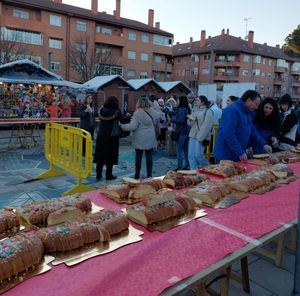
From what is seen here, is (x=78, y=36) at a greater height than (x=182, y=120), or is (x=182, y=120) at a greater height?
(x=78, y=36)

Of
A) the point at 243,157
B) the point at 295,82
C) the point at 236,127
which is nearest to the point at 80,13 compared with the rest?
the point at 236,127

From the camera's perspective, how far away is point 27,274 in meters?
1.50

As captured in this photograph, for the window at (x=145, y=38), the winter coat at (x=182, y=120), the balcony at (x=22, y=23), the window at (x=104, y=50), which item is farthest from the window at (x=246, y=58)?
the winter coat at (x=182, y=120)

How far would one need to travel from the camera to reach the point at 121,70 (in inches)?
1743

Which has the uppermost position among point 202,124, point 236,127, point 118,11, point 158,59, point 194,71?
point 118,11

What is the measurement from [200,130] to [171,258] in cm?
502

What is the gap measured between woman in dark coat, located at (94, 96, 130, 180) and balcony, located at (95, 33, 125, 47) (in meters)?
37.1

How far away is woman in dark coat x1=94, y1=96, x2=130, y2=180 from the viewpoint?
255 inches

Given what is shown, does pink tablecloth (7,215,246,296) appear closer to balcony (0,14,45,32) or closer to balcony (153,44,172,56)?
balcony (0,14,45,32)

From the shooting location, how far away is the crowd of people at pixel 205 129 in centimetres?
440

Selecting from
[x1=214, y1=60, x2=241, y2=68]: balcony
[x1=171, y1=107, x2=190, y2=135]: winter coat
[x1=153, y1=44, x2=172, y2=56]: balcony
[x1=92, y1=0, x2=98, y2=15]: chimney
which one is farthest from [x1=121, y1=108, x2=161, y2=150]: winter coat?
[x1=214, y1=60, x2=241, y2=68]: balcony

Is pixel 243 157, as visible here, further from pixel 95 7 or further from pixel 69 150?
pixel 95 7

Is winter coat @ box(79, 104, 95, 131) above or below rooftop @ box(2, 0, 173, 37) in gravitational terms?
below

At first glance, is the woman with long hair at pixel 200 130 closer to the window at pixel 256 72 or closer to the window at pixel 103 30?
the window at pixel 103 30
